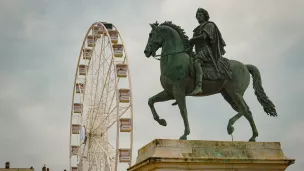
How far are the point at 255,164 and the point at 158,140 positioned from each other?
209cm

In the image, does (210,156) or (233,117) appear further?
(233,117)

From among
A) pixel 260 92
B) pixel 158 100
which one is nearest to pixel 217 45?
pixel 260 92

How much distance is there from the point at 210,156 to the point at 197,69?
1944 millimetres

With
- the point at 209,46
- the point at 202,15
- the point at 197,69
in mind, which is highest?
the point at 202,15

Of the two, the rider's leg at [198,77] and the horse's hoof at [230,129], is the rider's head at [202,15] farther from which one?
the horse's hoof at [230,129]

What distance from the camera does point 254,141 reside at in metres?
11.4

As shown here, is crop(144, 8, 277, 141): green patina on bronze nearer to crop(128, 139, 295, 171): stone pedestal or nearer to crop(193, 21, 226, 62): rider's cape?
crop(193, 21, 226, 62): rider's cape

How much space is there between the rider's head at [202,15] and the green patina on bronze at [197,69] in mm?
149

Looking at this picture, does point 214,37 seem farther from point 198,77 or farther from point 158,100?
point 158,100

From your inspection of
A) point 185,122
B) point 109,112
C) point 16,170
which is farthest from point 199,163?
point 16,170

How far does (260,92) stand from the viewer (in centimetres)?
1241

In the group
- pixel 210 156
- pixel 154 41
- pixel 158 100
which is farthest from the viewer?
pixel 154 41

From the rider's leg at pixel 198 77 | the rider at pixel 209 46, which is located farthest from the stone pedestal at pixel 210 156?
the rider at pixel 209 46

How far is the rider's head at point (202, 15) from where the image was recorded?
1229 cm
